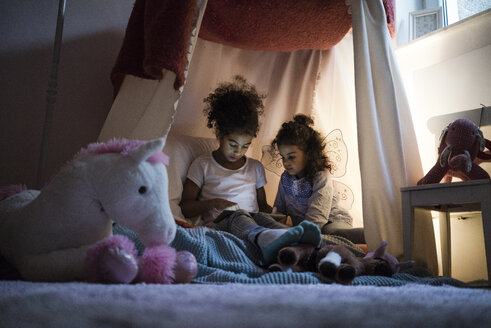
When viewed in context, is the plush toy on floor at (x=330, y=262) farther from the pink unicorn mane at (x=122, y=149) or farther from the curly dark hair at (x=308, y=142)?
the curly dark hair at (x=308, y=142)

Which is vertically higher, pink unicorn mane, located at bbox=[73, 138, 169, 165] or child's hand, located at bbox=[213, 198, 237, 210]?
pink unicorn mane, located at bbox=[73, 138, 169, 165]

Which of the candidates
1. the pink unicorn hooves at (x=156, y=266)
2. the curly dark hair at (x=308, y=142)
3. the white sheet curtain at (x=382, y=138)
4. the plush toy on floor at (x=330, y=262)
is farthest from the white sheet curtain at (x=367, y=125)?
the pink unicorn hooves at (x=156, y=266)

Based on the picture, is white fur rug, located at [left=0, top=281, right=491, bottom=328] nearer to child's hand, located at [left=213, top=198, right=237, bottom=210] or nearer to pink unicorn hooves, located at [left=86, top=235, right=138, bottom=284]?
pink unicorn hooves, located at [left=86, top=235, right=138, bottom=284]

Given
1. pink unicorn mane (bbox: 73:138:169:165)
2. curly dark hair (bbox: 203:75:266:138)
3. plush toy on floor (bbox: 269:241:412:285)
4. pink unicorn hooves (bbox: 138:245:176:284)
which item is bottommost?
plush toy on floor (bbox: 269:241:412:285)

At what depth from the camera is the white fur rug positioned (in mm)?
374

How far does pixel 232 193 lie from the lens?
164 centimetres

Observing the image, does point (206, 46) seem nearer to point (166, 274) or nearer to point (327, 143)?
point (327, 143)

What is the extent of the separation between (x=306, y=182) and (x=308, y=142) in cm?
18

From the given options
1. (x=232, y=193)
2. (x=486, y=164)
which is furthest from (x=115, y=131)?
(x=486, y=164)

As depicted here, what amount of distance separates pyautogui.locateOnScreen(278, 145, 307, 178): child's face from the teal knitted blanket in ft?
2.31

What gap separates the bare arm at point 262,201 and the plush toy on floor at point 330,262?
0.81 meters

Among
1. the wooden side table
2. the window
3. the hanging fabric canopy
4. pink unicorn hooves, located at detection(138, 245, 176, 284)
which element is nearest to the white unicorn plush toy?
pink unicorn hooves, located at detection(138, 245, 176, 284)

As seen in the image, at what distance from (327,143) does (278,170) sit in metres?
0.28

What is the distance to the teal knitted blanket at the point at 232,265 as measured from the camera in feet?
2.44
